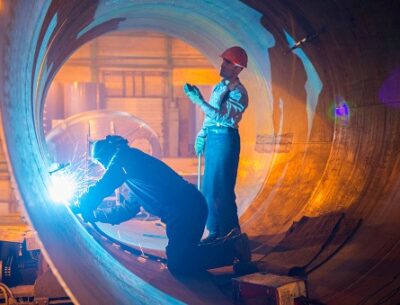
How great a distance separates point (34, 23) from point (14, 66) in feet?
1.09

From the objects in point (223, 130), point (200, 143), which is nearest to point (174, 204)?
point (223, 130)

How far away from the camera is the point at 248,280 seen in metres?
3.04

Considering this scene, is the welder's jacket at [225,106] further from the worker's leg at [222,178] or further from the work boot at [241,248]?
the work boot at [241,248]

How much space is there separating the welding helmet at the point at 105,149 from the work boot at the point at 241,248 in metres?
1.20

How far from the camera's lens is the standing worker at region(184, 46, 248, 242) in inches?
160

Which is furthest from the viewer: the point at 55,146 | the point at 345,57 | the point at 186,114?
the point at 186,114

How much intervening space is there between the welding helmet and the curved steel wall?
48 cm

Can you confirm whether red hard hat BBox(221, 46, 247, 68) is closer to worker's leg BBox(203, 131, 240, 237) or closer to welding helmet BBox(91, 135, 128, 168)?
worker's leg BBox(203, 131, 240, 237)

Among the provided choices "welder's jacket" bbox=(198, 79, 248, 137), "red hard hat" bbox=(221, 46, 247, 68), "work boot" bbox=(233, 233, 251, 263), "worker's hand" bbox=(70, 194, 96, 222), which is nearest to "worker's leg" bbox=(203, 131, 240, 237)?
"welder's jacket" bbox=(198, 79, 248, 137)

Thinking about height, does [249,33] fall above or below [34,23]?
above

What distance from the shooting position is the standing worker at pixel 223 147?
405 cm

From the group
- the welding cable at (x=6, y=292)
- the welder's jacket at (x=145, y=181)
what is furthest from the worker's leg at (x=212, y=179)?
the welding cable at (x=6, y=292)

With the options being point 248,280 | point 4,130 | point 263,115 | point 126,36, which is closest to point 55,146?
point 263,115

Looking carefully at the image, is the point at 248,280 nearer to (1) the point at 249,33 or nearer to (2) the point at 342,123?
(2) the point at 342,123
